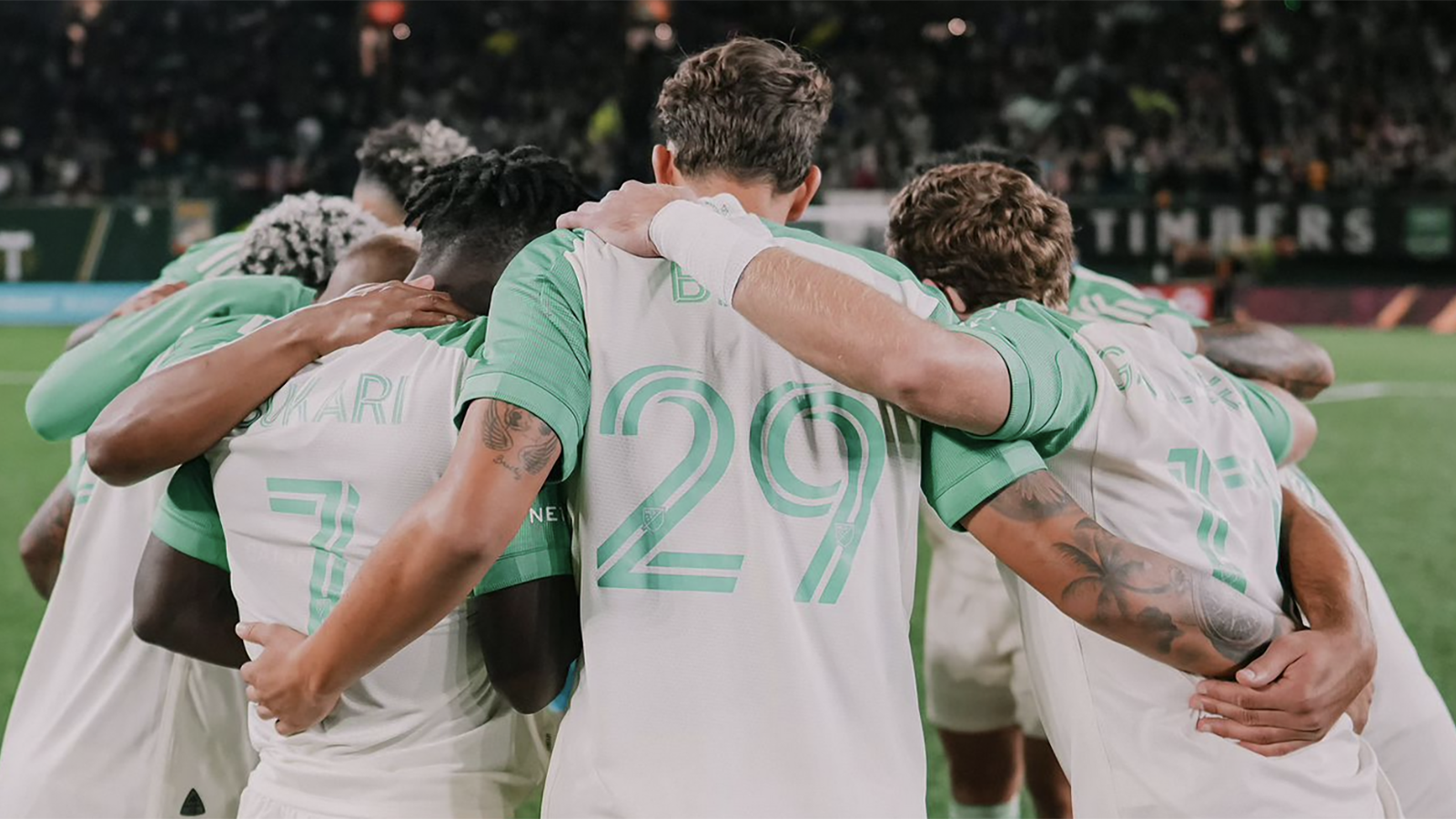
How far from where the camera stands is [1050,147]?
76.7ft

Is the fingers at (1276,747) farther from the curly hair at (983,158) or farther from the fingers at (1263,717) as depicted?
the curly hair at (983,158)

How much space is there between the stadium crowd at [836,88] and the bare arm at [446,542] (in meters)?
20.0

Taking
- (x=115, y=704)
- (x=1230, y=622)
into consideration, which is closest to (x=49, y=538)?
Result: (x=115, y=704)

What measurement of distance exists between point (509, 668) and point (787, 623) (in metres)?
0.44

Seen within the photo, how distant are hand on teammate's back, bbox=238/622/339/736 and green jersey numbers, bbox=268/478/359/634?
59 millimetres

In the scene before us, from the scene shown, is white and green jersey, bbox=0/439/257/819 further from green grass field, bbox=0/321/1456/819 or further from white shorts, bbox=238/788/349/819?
green grass field, bbox=0/321/1456/819

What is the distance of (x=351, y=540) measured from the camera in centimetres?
209

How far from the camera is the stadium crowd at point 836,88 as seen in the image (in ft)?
75.1

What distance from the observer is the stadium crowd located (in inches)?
901

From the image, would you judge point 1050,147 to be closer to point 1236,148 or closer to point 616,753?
point 1236,148

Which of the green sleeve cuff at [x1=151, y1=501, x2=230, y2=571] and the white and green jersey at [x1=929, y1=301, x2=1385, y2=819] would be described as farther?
the green sleeve cuff at [x1=151, y1=501, x2=230, y2=571]

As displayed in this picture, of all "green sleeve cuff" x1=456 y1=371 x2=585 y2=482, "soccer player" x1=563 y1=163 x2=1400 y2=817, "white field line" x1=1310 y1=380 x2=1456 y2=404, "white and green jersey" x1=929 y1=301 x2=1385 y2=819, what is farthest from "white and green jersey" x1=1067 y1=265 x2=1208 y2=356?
"white field line" x1=1310 y1=380 x2=1456 y2=404

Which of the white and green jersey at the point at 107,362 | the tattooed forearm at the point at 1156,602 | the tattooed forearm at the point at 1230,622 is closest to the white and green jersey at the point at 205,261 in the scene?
the white and green jersey at the point at 107,362

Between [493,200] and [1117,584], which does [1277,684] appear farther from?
Answer: [493,200]
